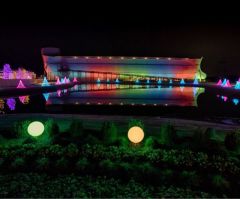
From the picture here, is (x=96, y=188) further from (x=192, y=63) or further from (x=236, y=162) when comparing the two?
(x=192, y=63)

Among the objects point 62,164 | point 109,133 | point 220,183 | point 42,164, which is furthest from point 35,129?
point 220,183

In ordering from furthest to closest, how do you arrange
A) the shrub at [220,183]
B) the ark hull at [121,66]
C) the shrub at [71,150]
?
1. the ark hull at [121,66]
2. the shrub at [71,150]
3. the shrub at [220,183]

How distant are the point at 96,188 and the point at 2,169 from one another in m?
1.64

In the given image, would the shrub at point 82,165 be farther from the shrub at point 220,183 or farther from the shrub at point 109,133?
Answer: the shrub at point 220,183

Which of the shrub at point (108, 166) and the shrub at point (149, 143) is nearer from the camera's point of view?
the shrub at point (108, 166)

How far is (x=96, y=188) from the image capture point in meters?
4.76

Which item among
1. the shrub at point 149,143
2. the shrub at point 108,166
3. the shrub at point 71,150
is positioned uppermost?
the shrub at point 149,143

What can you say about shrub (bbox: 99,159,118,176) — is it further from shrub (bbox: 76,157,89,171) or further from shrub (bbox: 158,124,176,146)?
shrub (bbox: 158,124,176,146)

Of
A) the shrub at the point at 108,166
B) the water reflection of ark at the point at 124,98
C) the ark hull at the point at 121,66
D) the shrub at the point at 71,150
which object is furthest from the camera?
the ark hull at the point at 121,66

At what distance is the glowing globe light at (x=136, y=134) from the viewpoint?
5.90 meters

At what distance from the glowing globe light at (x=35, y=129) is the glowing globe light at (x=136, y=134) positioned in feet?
5.15

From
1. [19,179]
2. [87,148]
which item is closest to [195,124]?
[87,148]

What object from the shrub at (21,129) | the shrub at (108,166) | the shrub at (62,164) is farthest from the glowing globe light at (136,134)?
the shrub at (21,129)

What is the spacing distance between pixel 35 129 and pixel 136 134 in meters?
1.76
